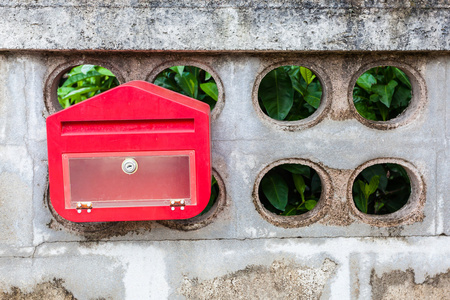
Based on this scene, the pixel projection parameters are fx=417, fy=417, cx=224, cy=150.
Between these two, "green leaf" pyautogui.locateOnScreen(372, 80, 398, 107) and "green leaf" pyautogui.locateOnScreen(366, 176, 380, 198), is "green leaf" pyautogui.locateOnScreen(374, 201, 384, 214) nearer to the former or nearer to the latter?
"green leaf" pyautogui.locateOnScreen(366, 176, 380, 198)

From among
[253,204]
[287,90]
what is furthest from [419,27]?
[253,204]

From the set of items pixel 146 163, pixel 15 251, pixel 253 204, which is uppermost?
pixel 146 163

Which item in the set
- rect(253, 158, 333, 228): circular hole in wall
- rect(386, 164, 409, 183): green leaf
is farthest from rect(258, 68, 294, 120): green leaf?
rect(386, 164, 409, 183): green leaf

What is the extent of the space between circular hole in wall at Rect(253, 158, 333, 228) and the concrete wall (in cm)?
2

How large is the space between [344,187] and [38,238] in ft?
5.75

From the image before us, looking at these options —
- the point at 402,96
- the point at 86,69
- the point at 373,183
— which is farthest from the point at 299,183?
the point at 86,69

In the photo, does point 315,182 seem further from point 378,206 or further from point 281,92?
point 281,92

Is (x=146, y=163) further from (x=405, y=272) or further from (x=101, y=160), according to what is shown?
(x=405, y=272)

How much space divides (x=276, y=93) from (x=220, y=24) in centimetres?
75

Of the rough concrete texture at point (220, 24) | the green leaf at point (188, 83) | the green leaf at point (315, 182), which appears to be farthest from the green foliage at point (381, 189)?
the green leaf at point (188, 83)

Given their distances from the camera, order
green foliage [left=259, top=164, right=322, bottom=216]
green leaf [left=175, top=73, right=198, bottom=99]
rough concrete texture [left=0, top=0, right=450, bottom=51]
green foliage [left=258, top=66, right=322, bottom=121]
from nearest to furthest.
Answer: rough concrete texture [left=0, top=0, right=450, bottom=51] < green foliage [left=258, top=66, right=322, bottom=121] < green foliage [left=259, top=164, right=322, bottom=216] < green leaf [left=175, top=73, right=198, bottom=99]

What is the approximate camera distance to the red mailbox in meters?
1.85

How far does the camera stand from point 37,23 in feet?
6.85

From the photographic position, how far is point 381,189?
3.29 m
